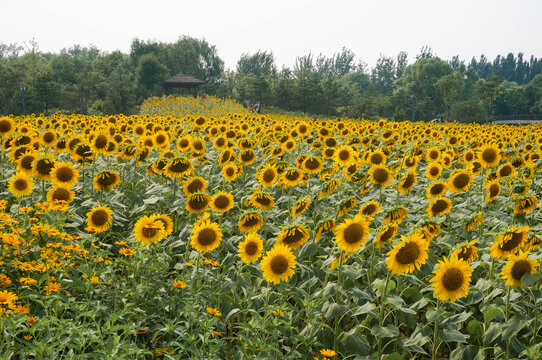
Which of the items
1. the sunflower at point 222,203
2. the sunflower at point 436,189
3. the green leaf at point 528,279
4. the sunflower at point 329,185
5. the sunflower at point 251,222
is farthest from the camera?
the sunflower at point 436,189

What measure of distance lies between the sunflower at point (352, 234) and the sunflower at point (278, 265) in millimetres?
359

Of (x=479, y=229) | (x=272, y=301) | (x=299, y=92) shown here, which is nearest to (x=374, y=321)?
(x=272, y=301)

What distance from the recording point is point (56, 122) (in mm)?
9430

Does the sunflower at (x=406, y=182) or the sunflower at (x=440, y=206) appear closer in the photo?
the sunflower at (x=440, y=206)

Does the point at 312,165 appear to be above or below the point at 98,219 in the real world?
above

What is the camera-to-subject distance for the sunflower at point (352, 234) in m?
2.96

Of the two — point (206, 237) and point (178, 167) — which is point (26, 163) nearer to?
point (178, 167)

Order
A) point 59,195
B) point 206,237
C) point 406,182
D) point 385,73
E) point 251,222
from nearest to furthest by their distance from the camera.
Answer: point 206,237 → point 251,222 → point 59,195 → point 406,182 → point 385,73

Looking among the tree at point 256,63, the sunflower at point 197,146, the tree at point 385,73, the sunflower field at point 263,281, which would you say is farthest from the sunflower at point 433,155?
the tree at point 385,73

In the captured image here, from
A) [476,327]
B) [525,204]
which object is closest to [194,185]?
[476,327]

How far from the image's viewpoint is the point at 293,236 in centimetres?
329

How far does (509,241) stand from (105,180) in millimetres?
3688

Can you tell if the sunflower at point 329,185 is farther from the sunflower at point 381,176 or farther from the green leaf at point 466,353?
the green leaf at point 466,353

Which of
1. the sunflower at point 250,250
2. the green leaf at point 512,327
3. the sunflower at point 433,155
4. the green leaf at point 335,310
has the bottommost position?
the green leaf at point 335,310
